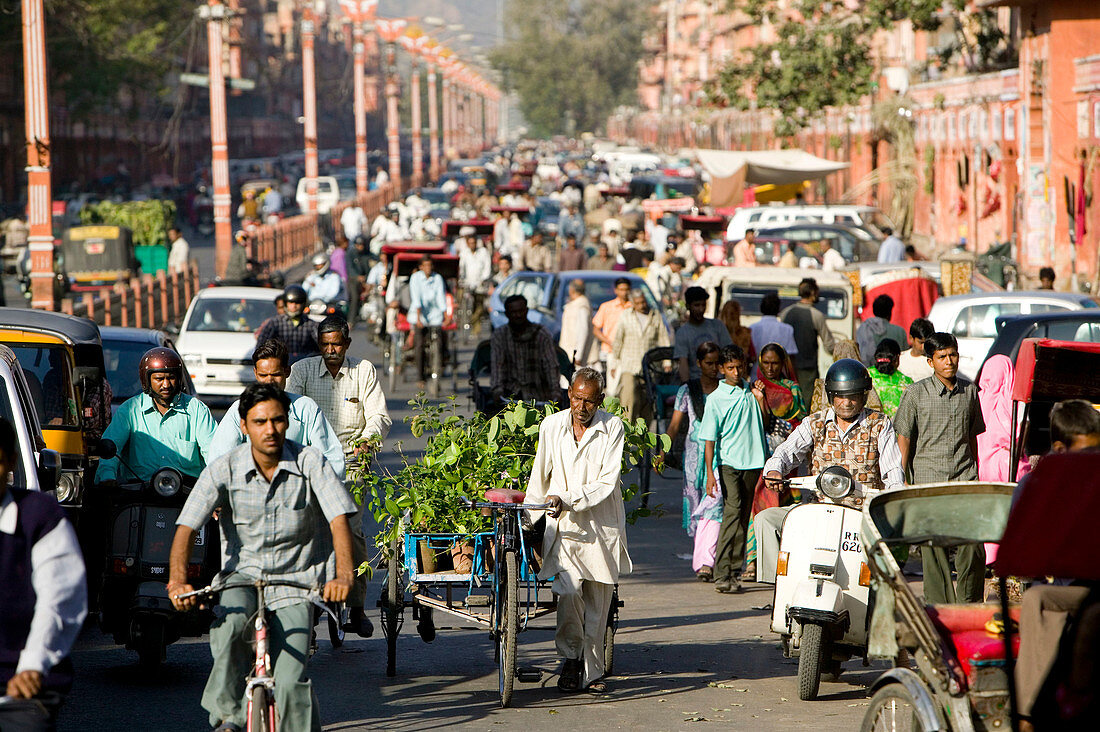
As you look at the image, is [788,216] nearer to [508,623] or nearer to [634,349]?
[634,349]

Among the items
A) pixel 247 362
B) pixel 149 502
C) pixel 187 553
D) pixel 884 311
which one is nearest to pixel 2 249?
pixel 247 362

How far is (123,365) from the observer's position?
1439 cm

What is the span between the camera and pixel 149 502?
25.9 feet

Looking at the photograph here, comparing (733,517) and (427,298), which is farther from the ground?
(427,298)

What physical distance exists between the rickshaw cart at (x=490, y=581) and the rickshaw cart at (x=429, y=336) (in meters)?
10.8

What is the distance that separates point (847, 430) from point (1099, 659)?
3763 mm

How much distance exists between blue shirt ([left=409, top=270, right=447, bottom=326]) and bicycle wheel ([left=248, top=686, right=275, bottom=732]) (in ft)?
44.9

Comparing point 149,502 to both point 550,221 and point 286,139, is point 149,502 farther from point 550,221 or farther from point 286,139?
point 286,139

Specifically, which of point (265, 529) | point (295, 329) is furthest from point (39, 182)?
point (265, 529)

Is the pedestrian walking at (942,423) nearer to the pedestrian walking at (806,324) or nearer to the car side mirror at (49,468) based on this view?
the car side mirror at (49,468)

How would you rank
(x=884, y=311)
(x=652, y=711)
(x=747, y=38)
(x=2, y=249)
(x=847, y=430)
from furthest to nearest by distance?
(x=747, y=38)
(x=2, y=249)
(x=884, y=311)
(x=847, y=430)
(x=652, y=711)

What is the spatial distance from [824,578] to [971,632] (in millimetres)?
2077

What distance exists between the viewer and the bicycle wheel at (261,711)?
5.26 meters

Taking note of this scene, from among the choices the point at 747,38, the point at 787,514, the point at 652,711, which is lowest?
the point at 652,711
